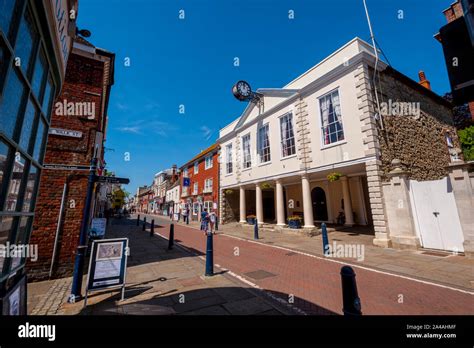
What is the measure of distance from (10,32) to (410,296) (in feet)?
23.3

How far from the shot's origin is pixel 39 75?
2.72 meters

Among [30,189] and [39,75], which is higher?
[39,75]

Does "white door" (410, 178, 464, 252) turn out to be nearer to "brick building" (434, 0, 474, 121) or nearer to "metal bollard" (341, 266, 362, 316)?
"metal bollard" (341, 266, 362, 316)

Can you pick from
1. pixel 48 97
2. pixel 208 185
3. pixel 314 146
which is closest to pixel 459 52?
pixel 48 97

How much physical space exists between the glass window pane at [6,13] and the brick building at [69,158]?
390 cm

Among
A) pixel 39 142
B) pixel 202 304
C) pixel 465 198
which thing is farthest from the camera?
pixel 465 198

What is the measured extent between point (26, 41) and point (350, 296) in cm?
465

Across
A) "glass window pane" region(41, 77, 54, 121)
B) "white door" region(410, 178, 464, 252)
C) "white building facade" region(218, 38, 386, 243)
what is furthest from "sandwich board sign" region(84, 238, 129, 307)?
"white door" region(410, 178, 464, 252)

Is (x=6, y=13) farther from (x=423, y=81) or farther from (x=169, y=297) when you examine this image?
(x=423, y=81)

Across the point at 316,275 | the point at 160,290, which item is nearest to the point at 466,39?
the point at 316,275

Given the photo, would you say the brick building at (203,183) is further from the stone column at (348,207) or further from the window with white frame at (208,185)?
the stone column at (348,207)

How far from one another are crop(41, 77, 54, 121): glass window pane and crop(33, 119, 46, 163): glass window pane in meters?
0.26

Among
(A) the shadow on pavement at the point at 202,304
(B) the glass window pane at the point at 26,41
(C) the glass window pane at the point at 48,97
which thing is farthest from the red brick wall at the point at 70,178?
(B) the glass window pane at the point at 26,41

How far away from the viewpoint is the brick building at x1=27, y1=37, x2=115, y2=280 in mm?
5699
